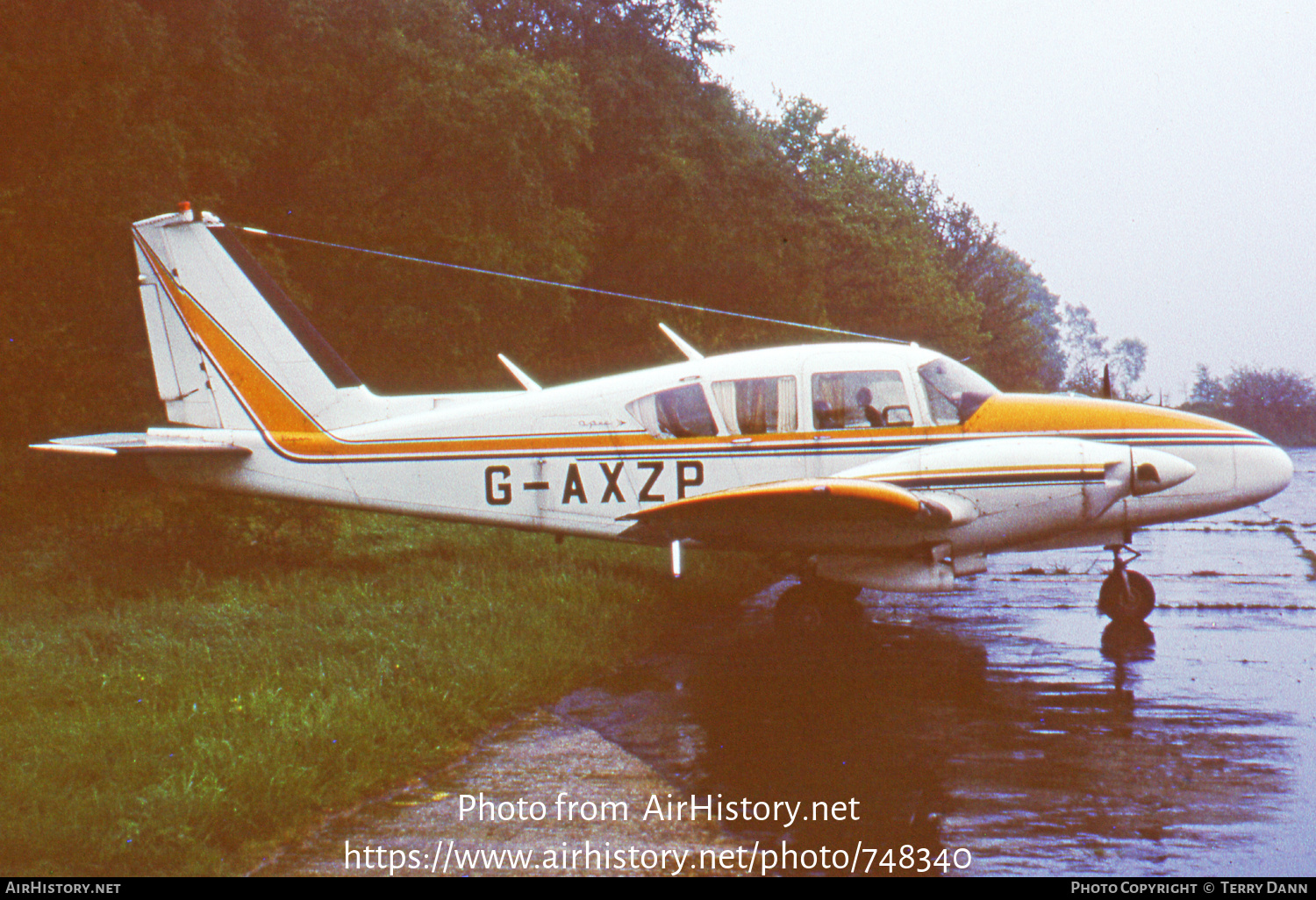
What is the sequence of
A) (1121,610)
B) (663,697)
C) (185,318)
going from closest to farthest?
(663,697) < (1121,610) < (185,318)

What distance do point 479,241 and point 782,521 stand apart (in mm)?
16280

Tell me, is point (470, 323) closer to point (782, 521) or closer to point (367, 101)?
point (367, 101)

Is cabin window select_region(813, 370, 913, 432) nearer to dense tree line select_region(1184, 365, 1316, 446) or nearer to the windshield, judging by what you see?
the windshield

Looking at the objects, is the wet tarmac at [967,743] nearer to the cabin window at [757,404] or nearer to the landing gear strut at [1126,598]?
the landing gear strut at [1126,598]

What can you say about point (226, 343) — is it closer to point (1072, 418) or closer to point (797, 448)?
point (797, 448)

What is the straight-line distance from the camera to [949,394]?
939 centimetres

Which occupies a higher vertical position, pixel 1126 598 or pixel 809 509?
pixel 809 509

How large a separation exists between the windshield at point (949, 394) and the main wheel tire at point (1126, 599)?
75.9 inches

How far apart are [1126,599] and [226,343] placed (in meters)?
8.53

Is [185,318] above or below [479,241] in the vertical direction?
below

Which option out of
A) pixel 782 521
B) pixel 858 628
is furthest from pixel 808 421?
pixel 858 628

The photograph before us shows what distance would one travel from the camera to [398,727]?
245 inches

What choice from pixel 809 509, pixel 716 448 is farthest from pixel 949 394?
pixel 716 448

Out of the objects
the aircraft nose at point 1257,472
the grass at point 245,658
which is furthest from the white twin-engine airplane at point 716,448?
the grass at point 245,658
